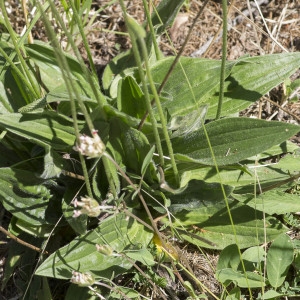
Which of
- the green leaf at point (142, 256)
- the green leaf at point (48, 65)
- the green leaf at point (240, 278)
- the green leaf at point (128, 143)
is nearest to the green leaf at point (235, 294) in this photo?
the green leaf at point (240, 278)

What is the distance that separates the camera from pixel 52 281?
254 cm

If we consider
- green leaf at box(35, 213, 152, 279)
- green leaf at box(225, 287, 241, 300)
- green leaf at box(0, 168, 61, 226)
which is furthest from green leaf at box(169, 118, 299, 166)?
green leaf at box(0, 168, 61, 226)

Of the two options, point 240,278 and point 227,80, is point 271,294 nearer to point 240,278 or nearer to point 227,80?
point 240,278

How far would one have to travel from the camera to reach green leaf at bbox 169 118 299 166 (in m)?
2.06

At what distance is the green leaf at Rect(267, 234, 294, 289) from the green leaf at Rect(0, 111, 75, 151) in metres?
1.01

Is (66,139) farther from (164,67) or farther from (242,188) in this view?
(242,188)

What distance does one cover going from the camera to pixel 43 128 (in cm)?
229

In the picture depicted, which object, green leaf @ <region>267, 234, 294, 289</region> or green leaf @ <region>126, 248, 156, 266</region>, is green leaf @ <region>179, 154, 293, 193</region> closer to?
green leaf @ <region>267, 234, 294, 289</region>

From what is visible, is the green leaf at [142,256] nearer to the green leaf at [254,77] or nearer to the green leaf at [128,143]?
the green leaf at [128,143]

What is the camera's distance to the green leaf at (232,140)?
2.06 m

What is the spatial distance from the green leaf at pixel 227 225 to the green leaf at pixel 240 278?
19cm

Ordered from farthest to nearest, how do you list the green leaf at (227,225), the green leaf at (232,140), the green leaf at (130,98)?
1. the green leaf at (227,225)
2. the green leaf at (130,98)
3. the green leaf at (232,140)

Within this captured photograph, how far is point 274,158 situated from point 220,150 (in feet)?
2.29

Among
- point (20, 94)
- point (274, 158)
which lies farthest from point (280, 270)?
point (20, 94)
